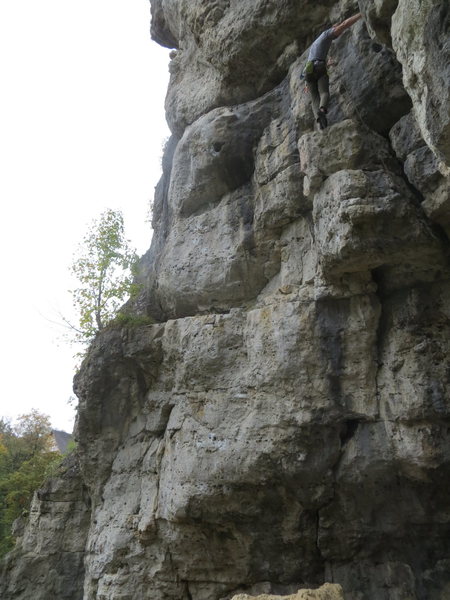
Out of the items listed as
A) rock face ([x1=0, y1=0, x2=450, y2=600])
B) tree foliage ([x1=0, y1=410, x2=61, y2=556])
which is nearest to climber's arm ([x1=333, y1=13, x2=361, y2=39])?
rock face ([x1=0, y1=0, x2=450, y2=600])

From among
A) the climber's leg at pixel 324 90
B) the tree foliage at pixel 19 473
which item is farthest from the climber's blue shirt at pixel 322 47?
the tree foliage at pixel 19 473

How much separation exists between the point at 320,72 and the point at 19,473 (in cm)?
1617

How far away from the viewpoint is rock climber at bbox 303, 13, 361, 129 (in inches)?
337

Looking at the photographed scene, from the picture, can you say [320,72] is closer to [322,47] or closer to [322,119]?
[322,47]

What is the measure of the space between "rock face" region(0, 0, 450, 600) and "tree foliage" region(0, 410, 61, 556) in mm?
6475

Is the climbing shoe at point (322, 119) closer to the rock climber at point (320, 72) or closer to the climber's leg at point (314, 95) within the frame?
the rock climber at point (320, 72)

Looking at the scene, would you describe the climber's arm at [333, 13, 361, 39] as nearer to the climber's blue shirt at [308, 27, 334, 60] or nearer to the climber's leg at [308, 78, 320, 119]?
the climber's blue shirt at [308, 27, 334, 60]

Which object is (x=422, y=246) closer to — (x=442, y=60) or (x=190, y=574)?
(x=442, y=60)

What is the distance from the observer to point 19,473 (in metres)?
17.6

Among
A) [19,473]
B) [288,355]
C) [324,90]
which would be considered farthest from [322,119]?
[19,473]

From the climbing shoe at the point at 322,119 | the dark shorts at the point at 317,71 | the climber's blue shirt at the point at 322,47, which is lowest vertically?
the climbing shoe at the point at 322,119

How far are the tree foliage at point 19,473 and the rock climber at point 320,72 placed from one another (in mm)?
12318

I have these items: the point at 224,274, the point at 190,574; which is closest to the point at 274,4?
the point at 224,274

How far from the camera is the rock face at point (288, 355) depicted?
762 cm
